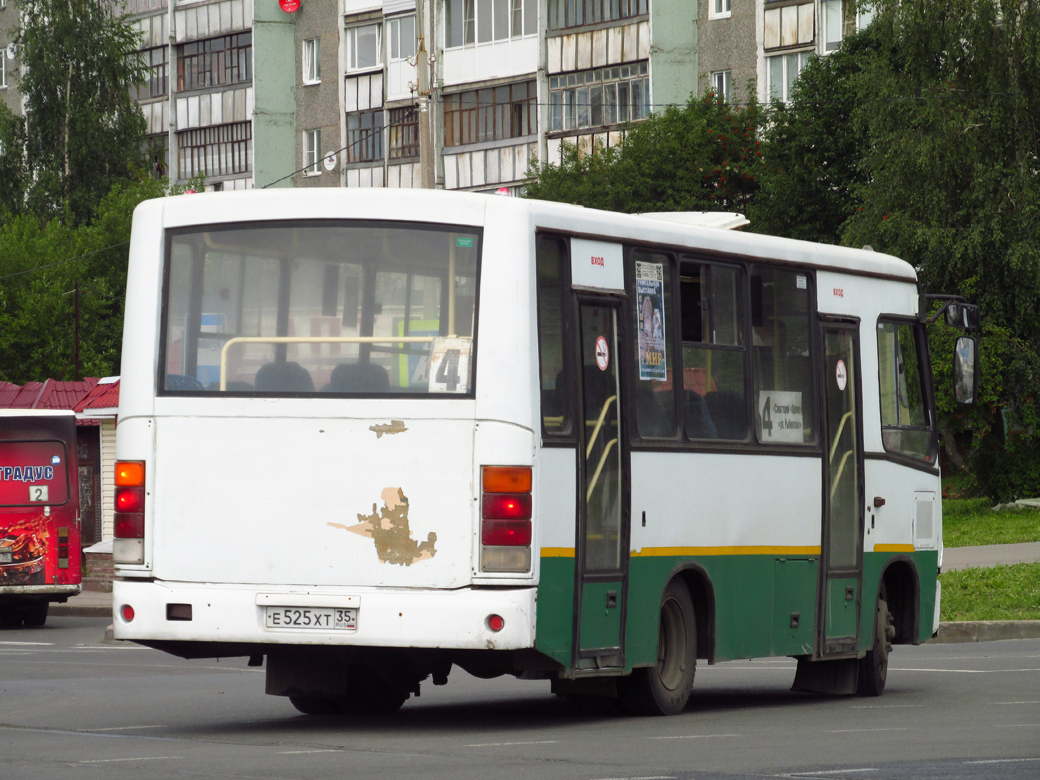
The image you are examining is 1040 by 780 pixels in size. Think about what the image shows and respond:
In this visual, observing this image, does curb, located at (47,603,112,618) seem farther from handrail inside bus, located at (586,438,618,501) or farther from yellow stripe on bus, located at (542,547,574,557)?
yellow stripe on bus, located at (542,547,574,557)

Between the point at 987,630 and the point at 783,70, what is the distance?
125ft

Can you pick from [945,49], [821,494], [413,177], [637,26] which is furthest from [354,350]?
[413,177]

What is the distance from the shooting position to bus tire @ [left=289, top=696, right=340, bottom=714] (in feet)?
39.8

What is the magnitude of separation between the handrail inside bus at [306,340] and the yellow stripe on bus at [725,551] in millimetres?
1836

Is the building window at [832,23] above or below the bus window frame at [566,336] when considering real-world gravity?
above

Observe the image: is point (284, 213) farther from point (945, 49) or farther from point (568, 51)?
point (568, 51)

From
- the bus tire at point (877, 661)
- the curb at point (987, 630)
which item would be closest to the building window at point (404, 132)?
the curb at point (987, 630)

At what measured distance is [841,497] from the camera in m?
13.2

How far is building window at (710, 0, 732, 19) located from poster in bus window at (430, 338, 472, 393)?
4868 centimetres

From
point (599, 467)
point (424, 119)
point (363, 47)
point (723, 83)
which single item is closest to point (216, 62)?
point (363, 47)

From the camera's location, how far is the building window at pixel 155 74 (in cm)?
7262

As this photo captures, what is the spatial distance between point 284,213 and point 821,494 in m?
4.26

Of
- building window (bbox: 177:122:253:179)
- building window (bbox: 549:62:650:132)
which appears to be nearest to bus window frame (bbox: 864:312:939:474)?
building window (bbox: 549:62:650:132)

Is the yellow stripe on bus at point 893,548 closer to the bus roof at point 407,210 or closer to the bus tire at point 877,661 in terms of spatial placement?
the bus tire at point 877,661
